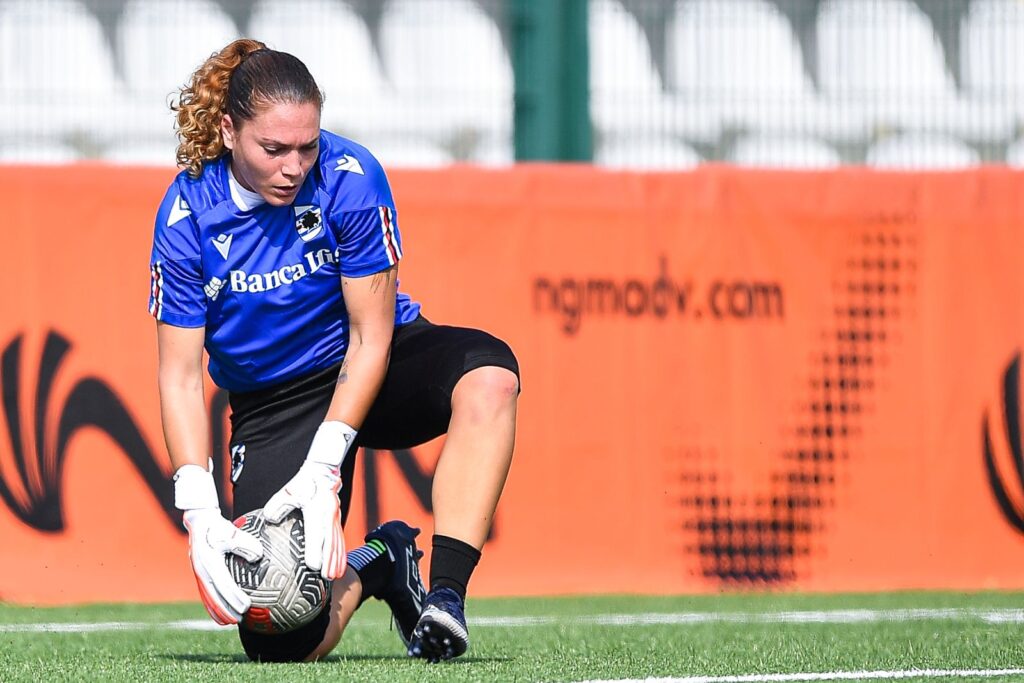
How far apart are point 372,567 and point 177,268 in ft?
3.43

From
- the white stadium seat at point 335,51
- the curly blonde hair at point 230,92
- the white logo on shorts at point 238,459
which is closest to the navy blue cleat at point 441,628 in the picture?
the white logo on shorts at point 238,459

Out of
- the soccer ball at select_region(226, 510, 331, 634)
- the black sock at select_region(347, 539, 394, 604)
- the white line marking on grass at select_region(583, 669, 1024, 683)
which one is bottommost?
the white line marking on grass at select_region(583, 669, 1024, 683)

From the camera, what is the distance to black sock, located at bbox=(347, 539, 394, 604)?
14.8ft

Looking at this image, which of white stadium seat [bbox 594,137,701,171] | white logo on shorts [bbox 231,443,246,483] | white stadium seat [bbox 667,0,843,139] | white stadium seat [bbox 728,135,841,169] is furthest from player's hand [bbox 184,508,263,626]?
white stadium seat [bbox 728,135,841,169]

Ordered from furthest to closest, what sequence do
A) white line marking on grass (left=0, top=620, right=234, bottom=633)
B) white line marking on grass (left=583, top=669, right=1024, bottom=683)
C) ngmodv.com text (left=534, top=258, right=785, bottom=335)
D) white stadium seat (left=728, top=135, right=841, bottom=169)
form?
1. white stadium seat (left=728, top=135, right=841, bottom=169)
2. ngmodv.com text (left=534, top=258, right=785, bottom=335)
3. white line marking on grass (left=0, top=620, right=234, bottom=633)
4. white line marking on grass (left=583, top=669, right=1024, bottom=683)

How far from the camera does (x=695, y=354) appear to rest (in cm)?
731

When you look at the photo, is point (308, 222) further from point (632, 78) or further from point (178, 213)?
point (632, 78)

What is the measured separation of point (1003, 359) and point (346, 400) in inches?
171

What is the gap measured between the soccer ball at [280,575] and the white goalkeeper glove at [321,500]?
0.11 ft

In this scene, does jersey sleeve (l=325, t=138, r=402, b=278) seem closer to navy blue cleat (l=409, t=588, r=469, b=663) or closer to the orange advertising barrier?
navy blue cleat (l=409, t=588, r=469, b=663)

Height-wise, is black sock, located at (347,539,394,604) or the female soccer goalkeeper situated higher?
the female soccer goalkeeper

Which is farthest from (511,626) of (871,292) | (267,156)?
(871,292)

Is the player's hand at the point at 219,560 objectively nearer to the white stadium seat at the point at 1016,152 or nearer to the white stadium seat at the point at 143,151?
the white stadium seat at the point at 143,151

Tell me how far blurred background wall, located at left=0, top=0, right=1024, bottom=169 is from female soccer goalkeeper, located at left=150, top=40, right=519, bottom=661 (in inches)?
187
